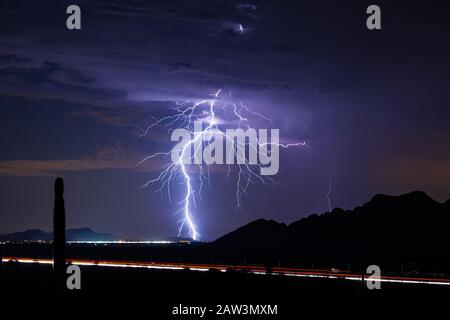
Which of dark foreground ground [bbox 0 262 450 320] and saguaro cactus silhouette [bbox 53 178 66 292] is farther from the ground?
saguaro cactus silhouette [bbox 53 178 66 292]

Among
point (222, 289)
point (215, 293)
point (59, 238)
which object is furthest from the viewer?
point (222, 289)

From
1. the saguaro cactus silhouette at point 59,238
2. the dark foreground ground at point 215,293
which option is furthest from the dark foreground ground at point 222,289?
the saguaro cactus silhouette at point 59,238

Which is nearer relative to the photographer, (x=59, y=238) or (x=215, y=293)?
(x=59, y=238)

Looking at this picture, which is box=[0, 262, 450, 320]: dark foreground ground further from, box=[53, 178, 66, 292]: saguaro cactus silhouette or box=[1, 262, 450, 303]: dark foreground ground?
box=[53, 178, 66, 292]: saguaro cactus silhouette

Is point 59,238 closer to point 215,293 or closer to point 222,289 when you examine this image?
point 215,293

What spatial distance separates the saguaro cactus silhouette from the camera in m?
25.2

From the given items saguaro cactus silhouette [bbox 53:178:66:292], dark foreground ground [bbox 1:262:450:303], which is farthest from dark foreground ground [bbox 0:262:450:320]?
saguaro cactus silhouette [bbox 53:178:66:292]

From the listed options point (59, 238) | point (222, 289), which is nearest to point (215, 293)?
point (222, 289)

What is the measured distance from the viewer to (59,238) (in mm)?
25438

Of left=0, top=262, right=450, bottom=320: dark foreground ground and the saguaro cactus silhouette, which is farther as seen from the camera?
left=0, top=262, right=450, bottom=320: dark foreground ground

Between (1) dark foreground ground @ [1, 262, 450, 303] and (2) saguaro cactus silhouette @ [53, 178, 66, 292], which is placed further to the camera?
(1) dark foreground ground @ [1, 262, 450, 303]

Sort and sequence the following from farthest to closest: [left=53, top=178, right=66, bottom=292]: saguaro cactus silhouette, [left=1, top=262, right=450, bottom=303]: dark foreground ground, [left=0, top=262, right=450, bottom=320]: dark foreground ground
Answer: [left=1, top=262, right=450, bottom=303]: dark foreground ground < [left=0, top=262, right=450, bottom=320]: dark foreground ground < [left=53, top=178, right=66, bottom=292]: saguaro cactus silhouette

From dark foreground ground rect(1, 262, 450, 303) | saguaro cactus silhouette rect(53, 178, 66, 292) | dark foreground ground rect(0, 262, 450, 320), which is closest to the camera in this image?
saguaro cactus silhouette rect(53, 178, 66, 292)
